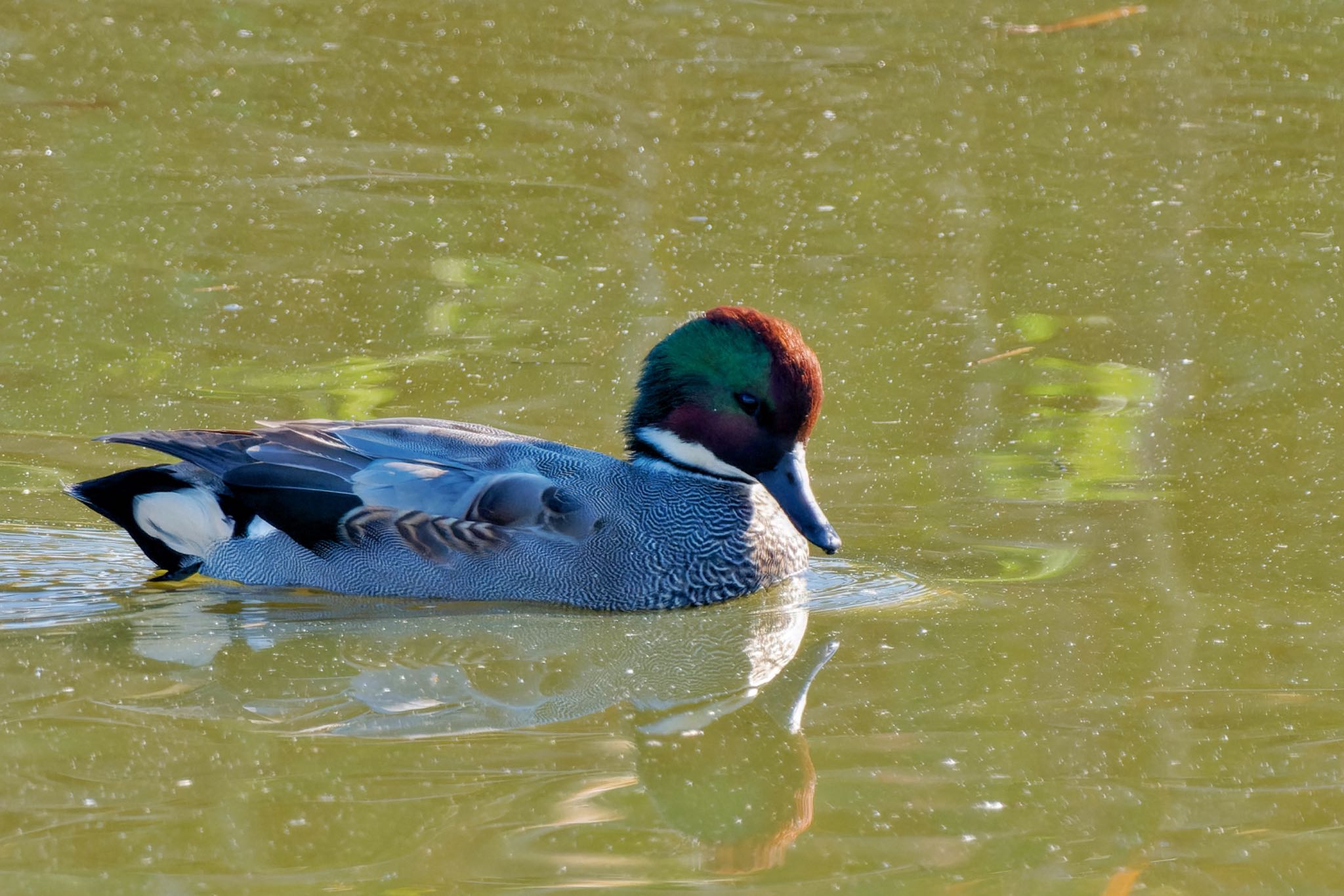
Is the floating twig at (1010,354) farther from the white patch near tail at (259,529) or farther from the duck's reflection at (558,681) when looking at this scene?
the white patch near tail at (259,529)

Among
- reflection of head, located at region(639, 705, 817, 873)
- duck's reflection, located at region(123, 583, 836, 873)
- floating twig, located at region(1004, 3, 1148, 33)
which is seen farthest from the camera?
floating twig, located at region(1004, 3, 1148, 33)

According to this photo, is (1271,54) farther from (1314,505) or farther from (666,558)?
(666,558)

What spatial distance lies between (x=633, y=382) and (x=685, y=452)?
1.19 m

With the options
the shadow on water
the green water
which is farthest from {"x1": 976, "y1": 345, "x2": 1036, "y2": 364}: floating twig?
the shadow on water

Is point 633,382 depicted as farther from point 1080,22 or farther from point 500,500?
point 1080,22

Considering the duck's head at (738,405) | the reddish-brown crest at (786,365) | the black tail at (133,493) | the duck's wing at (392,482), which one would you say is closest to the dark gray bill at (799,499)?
the duck's head at (738,405)

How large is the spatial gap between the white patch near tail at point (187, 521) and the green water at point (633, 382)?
0.19 metres

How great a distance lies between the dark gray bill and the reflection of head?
3.25ft

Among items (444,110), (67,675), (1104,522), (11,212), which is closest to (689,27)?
(444,110)

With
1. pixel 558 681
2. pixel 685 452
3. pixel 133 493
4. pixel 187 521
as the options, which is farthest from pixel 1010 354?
pixel 133 493

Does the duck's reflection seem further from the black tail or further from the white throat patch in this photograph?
the white throat patch

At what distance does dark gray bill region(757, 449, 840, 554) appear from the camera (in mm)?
5770

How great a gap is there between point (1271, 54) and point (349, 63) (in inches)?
241

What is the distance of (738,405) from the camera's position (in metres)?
6.07
